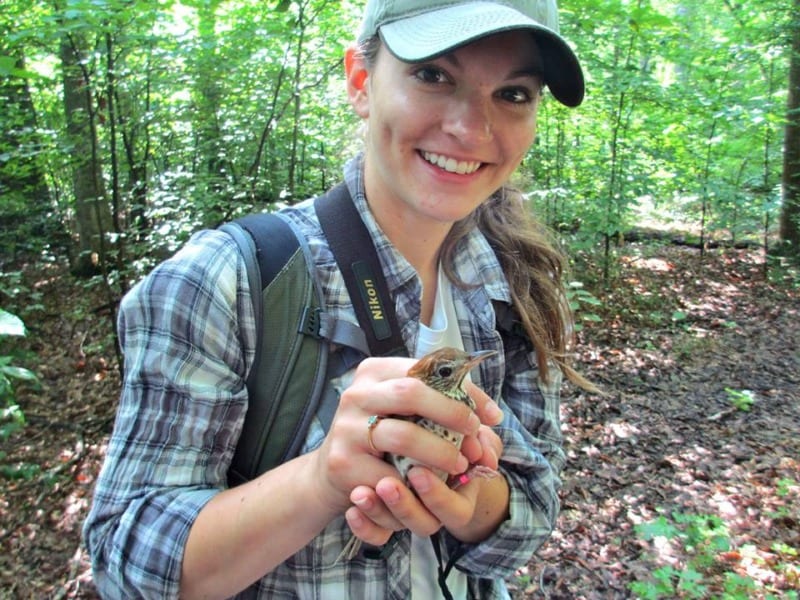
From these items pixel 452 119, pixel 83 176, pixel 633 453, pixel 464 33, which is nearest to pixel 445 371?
pixel 452 119

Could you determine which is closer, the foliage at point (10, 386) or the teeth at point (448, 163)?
the teeth at point (448, 163)

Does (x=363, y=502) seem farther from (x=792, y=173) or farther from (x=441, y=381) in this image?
(x=792, y=173)

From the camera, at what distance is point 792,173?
10.3 meters

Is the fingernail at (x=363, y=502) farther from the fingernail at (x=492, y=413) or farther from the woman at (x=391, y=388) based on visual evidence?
the fingernail at (x=492, y=413)

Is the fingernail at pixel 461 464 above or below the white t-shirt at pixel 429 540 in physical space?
above

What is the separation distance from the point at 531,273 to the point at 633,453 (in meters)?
4.13

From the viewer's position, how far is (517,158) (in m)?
1.62

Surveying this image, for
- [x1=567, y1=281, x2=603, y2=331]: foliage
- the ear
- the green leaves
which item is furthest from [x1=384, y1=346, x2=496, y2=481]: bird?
[x1=567, y1=281, x2=603, y2=331]: foliage

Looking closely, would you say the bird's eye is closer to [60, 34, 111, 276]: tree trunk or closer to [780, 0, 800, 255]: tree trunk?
[60, 34, 111, 276]: tree trunk

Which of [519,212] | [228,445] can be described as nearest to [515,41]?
[519,212]

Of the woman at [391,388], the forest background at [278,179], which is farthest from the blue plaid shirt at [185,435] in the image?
the forest background at [278,179]

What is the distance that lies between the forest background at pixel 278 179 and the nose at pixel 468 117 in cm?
163

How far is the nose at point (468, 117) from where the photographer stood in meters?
1.44

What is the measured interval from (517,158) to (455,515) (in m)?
1.03
